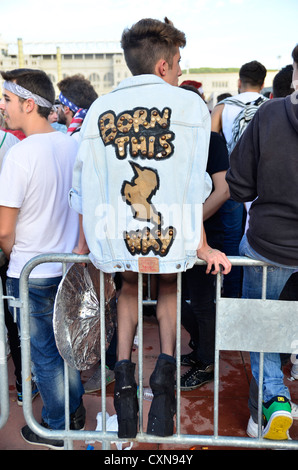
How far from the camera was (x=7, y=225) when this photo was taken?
248 centimetres

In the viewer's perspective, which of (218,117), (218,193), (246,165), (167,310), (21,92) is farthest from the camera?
(218,117)

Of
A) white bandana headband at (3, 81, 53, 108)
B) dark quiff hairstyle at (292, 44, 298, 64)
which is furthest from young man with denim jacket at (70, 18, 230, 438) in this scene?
white bandana headband at (3, 81, 53, 108)

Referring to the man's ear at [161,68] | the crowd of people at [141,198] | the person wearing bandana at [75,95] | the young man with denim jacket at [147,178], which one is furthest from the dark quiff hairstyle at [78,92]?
the man's ear at [161,68]

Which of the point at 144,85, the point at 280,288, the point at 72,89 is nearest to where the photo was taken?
the point at 144,85

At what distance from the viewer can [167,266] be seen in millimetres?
2125

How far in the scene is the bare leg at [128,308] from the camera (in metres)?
2.39

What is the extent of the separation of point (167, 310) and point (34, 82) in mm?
1607

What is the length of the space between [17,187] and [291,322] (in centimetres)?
164

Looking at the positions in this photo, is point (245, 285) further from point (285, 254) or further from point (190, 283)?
point (190, 283)

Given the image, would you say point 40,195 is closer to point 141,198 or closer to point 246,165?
point 141,198

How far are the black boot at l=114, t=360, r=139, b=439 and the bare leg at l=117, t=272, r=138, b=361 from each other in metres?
0.21

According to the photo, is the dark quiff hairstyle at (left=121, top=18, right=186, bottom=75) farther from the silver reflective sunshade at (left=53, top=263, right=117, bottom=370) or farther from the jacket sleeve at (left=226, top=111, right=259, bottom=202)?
the silver reflective sunshade at (left=53, top=263, right=117, bottom=370)

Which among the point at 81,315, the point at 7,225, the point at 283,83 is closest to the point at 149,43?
the point at 7,225

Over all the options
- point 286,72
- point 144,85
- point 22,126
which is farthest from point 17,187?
point 286,72
